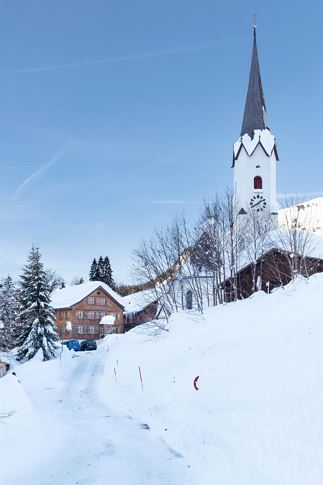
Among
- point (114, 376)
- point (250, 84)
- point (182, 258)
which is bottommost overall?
point (114, 376)

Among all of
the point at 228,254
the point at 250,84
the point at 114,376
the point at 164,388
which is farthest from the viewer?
the point at 250,84

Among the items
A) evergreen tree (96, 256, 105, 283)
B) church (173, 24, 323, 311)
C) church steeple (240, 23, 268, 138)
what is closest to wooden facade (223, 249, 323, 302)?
church (173, 24, 323, 311)

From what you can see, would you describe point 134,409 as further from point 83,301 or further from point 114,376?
point 83,301

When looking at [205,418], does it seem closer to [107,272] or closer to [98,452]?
[98,452]

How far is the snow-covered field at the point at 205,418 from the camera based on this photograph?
9.87 metres

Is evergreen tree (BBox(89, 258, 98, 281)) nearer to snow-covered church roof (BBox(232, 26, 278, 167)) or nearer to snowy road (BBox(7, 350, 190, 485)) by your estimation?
snow-covered church roof (BBox(232, 26, 278, 167))

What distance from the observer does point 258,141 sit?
53312mm

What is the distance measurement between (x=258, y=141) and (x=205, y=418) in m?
44.5

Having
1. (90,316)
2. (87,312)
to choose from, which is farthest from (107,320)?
(87,312)

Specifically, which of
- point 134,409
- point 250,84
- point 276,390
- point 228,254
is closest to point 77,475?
point 276,390

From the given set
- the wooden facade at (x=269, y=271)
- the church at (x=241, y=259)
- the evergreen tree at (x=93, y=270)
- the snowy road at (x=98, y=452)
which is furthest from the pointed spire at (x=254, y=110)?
the evergreen tree at (x=93, y=270)

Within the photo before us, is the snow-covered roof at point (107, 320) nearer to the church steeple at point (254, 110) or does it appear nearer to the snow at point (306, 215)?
the church steeple at point (254, 110)

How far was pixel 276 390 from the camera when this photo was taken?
1132 centimetres

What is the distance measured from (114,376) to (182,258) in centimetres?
1186
